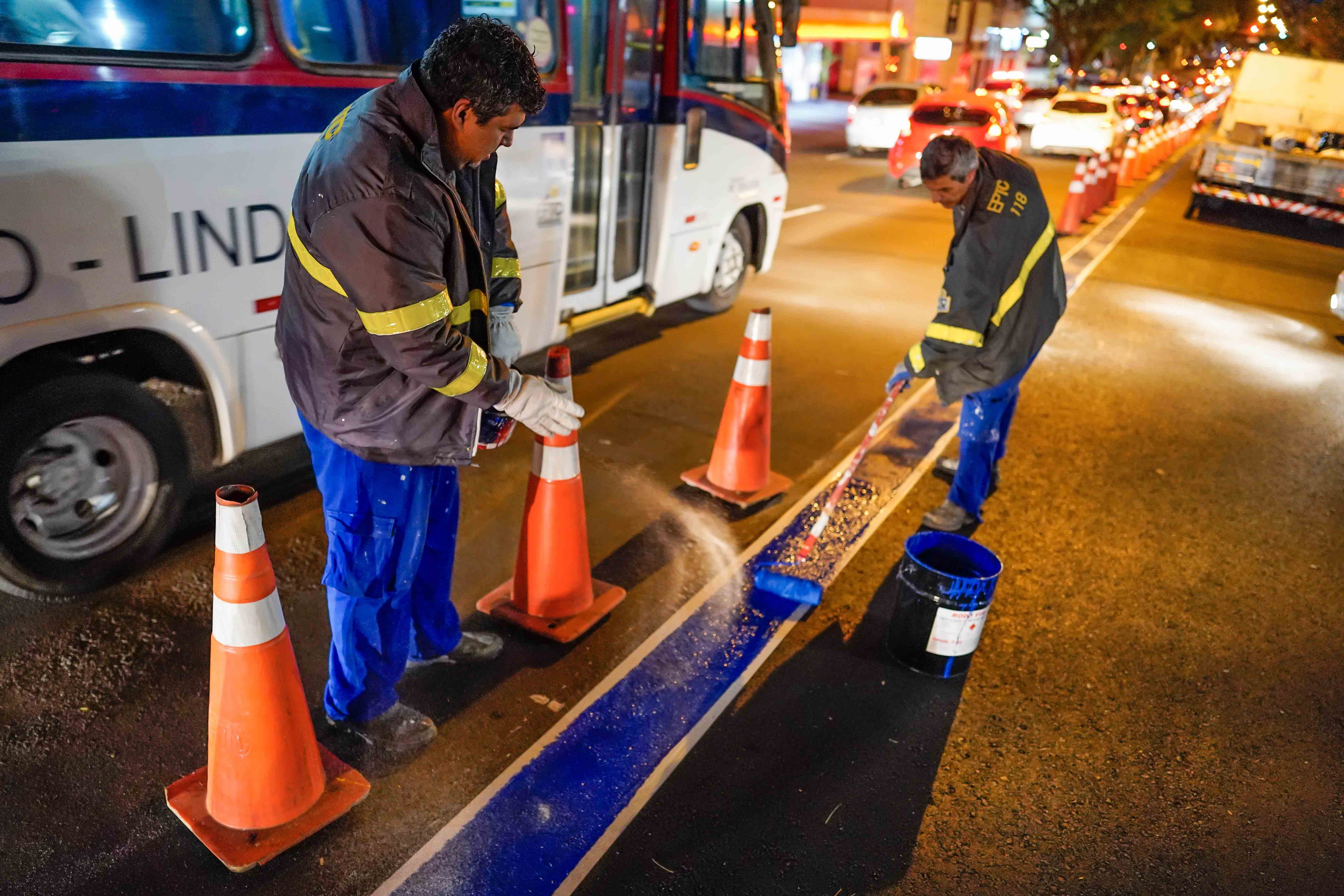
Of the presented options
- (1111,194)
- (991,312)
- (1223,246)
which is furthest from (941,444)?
(1111,194)

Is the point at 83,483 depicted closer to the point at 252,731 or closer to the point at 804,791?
the point at 252,731

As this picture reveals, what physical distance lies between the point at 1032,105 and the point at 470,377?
34382 millimetres

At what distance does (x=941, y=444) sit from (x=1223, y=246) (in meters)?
10.8

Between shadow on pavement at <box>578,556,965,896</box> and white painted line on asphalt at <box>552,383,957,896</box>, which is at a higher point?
white painted line on asphalt at <box>552,383,957,896</box>

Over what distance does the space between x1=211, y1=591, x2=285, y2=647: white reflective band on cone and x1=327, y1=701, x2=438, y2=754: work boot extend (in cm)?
65

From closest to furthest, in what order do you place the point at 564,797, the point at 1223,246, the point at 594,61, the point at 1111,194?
the point at 564,797 < the point at 594,61 < the point at 1223,246 < the point at 1111,194

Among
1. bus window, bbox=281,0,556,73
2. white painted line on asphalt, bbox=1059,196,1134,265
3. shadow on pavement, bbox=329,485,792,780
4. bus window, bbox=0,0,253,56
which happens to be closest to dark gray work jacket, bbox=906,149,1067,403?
shadow on pavement, bbox=329,485,792,780

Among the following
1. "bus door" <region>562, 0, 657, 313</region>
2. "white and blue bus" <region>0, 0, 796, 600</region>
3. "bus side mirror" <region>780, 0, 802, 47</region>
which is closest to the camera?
"white and blue bus" <region>0, 0, 796, 600</region>

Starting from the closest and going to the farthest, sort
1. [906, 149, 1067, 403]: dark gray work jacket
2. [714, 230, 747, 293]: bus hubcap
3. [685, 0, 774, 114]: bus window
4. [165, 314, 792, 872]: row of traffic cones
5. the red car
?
[165, 314, 792, 872]: row of traffic cones → [906, 149, 1067, 403]: dark gray work jacket → [685, 0, 774, 114]: bus window → [714, 230, 747, 293]: bus hubcap → the red car

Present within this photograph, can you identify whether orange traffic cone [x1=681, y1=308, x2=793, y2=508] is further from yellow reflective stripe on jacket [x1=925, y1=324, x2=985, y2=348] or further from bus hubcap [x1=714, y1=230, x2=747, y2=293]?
bus hubcap [x1=714, y1=230, x2=747, y2=293]

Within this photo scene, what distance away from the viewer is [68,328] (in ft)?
11.2

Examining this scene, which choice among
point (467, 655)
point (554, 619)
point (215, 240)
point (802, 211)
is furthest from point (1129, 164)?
point (467, 655)

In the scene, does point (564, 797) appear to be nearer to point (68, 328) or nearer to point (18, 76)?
point (68, 328)

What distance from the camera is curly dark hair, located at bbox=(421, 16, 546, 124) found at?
2.36 meters
